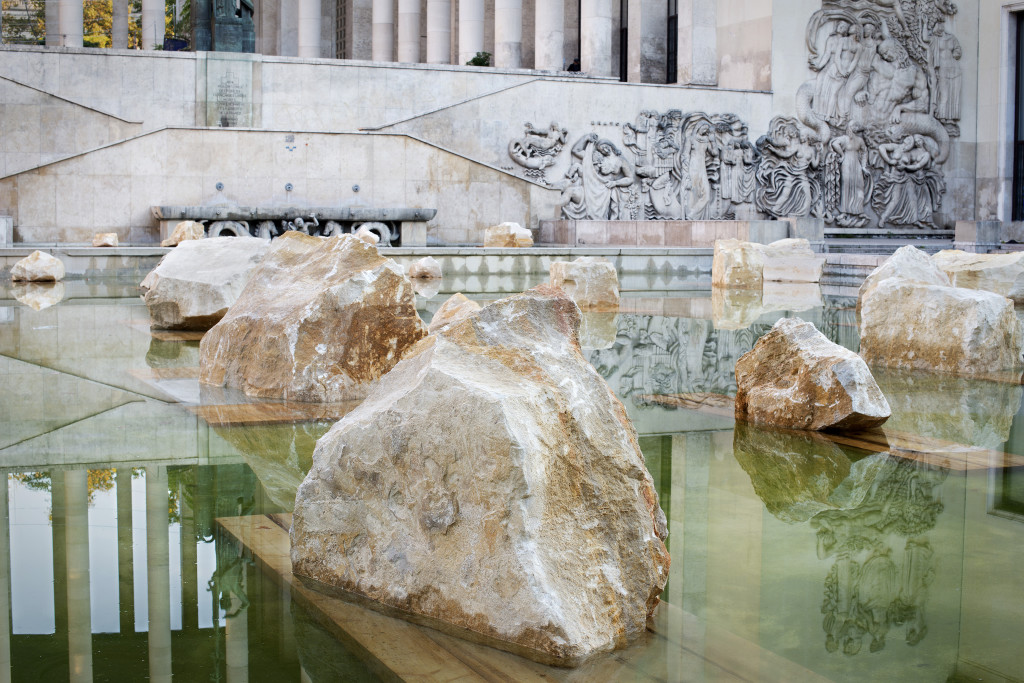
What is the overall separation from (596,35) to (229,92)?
10.3m

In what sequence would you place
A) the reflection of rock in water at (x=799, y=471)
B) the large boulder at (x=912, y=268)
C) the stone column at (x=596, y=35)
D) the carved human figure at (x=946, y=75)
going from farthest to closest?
the carved human figure at (x=946, y=75)
the stone column at (x=596, y=35)
the large boulder at (x=912, y=268)
the reflection of rock in water at (x=799, y=471)

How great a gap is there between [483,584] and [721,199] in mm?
25730

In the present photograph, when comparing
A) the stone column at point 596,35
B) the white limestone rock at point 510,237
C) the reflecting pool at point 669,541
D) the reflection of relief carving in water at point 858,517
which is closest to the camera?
the reflecting pool at point 669,541

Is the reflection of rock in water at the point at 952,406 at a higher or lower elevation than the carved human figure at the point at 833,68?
lower

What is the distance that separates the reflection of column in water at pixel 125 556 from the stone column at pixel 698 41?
27118 millimetres

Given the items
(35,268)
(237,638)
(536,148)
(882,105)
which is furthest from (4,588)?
(882,105)

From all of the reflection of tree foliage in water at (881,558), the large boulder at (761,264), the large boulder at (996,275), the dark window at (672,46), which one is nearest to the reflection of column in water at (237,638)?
the reflection of tree foliage in water at (881,558)

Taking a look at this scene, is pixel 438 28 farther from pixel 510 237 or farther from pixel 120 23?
pixel 510 237

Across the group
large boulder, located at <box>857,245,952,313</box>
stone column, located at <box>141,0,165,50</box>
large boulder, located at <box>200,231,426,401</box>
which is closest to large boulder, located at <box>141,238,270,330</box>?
large boulder, located at <box>200,231,426,401</box>

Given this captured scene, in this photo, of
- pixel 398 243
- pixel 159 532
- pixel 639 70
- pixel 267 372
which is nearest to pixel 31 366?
pixel 267 372

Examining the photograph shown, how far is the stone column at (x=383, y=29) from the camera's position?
3456 cm

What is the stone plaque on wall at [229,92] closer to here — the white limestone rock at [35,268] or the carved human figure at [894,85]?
the white limestone rock at [35,268]

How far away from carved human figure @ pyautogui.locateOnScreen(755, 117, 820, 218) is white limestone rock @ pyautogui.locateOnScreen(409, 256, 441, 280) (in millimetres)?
14174

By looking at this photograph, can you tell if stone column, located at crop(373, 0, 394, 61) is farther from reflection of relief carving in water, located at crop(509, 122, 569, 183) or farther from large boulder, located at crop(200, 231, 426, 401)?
large boulder, located at crop(200, 231, 426, 401)
